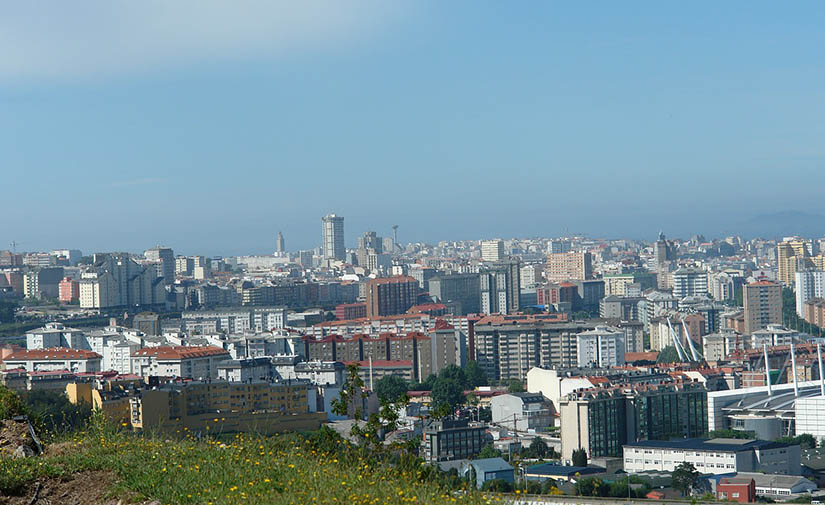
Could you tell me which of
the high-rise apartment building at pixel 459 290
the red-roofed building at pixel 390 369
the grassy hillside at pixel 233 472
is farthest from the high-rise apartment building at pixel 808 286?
the grassy hillside at pixel 233 472

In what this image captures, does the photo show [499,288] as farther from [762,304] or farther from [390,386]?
[390,386]

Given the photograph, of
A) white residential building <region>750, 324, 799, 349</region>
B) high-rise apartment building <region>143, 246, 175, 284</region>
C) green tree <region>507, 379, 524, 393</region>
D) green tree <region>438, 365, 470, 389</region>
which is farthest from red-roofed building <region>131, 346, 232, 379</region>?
high-rise apartment building <region>143, 246, 175, 284</region>

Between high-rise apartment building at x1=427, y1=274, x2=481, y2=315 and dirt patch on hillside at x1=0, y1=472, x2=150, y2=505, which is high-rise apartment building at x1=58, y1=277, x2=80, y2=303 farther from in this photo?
dirt patch on hillside at x1=0, y1=472, x2=150, y2=505

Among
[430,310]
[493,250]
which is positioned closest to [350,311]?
[430,310]

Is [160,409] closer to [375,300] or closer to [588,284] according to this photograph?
[375,300]

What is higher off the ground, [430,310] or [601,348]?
[430,310]

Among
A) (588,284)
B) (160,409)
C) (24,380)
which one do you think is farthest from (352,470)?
(588,284)

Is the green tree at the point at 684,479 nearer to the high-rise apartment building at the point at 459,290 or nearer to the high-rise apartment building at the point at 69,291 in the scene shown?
the high-rise apartment building at the point at 459,290
